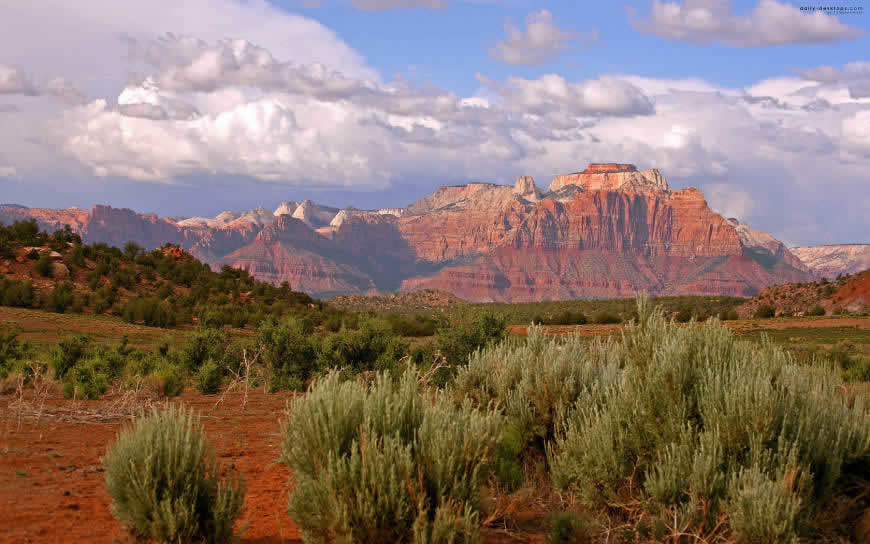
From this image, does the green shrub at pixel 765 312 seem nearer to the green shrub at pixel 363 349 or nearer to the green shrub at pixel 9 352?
the green shrub at pixel 363 349

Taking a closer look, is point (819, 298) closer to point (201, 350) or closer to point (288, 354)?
point (288, 354)

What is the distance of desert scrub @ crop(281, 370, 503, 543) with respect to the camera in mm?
5375

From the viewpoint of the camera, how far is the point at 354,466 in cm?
545

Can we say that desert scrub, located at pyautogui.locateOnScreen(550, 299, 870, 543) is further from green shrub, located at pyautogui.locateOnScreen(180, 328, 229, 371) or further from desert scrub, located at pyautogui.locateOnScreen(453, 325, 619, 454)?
green shrub, located at pyautogui.locateOnScreen(180, 328, 229, 371)

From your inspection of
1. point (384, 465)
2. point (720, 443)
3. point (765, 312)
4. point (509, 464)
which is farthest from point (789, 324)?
point (384, 465)

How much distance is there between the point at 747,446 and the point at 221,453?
7.57 meters

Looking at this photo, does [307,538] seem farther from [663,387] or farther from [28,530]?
[663,387]

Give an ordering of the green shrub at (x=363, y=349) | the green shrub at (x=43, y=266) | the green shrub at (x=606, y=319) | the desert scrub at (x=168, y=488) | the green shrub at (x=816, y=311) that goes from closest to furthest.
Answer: the desert scrub at (x=168, y=488)
the green shrub at (x=363, y=349)
the green shrub at (x=43, y=266)
the green shrub at (x=816, y=311)
the green shrub at (x=606, y=319)

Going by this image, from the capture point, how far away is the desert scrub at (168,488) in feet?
18.8

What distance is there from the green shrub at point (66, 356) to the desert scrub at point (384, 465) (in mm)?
16157

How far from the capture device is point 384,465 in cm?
548

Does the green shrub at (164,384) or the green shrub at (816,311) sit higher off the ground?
the green shrub at (164,384)

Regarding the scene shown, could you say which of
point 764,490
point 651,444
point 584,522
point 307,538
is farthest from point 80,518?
point 764,490

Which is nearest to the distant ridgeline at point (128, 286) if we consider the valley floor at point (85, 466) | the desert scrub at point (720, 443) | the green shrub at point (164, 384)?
the green shrub at point (164, 384)
